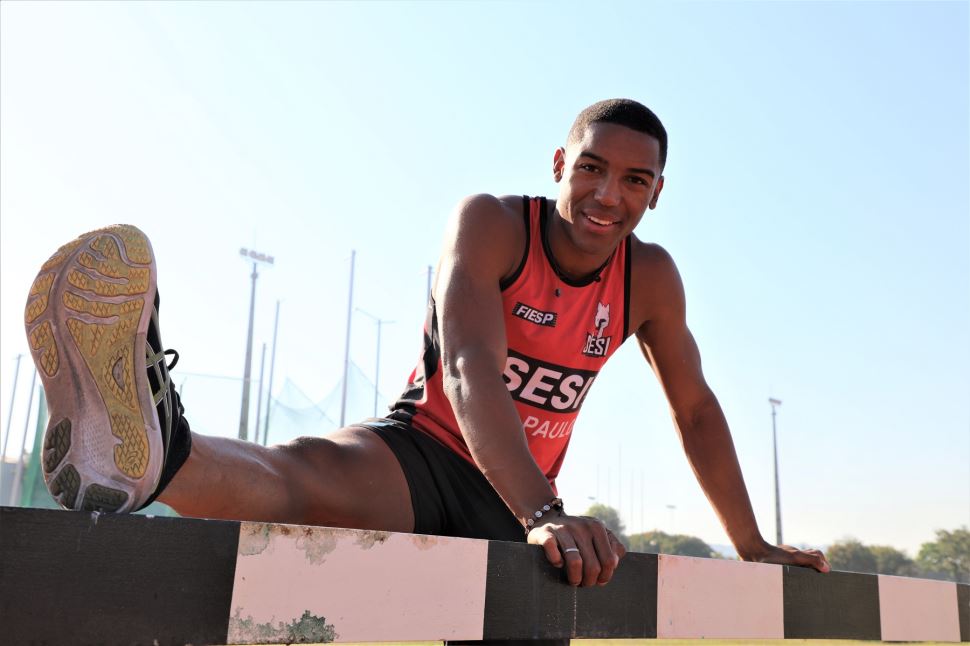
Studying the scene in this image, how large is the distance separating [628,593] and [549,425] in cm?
81

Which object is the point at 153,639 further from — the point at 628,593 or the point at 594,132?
the point at 594,132

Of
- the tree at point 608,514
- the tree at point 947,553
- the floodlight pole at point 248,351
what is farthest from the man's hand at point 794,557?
the tree at point 947,553

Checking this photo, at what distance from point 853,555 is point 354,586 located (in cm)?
4169

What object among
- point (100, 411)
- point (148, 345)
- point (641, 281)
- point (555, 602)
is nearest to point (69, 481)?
point (100, 411)

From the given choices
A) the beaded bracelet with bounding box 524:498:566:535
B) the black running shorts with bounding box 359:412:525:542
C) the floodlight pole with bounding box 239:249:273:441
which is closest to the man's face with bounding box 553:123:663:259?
the black running shorts with bounding box 359:412:525:542

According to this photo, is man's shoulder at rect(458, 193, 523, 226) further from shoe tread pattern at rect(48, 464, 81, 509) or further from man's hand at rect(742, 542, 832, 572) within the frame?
shoe tread pattern at rect(48, 464, 81, 509)

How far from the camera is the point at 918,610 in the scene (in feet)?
6.02

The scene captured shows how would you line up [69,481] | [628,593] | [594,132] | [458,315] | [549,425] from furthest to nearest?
[549,425], [594,132], [458,315], [628,593], [69,481]

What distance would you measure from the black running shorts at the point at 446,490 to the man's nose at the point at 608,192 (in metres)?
0.63

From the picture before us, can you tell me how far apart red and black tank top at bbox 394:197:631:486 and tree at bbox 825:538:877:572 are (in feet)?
121

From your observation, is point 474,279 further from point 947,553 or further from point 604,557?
point 947,553

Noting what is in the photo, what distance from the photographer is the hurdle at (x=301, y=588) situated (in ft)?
2.21

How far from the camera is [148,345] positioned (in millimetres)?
1098

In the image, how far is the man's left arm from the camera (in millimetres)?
2035
